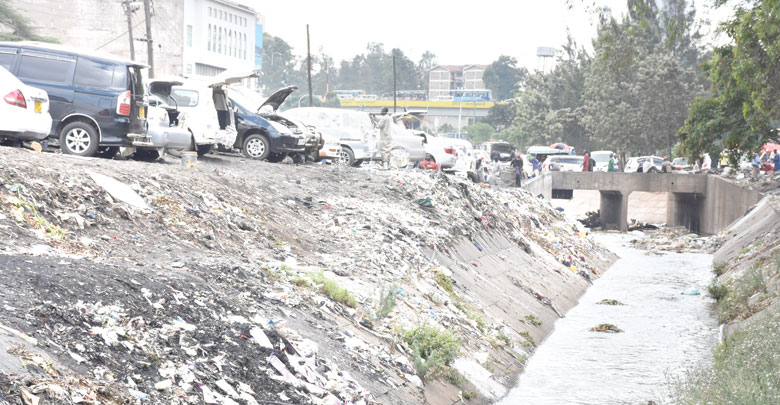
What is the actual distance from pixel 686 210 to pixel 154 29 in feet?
113

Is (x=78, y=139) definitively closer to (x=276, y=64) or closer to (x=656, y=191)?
(x=656, y=191)

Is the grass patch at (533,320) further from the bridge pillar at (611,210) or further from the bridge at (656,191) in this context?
the bridge pillar at (611,210)

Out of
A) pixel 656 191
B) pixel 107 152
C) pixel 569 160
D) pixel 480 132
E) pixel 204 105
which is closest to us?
pixel 107 152

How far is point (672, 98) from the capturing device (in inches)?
2269

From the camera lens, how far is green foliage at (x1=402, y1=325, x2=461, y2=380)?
1030 centimetres

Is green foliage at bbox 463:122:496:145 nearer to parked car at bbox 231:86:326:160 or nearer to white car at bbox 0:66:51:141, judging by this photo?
parked car at bbox 231:86:326:160

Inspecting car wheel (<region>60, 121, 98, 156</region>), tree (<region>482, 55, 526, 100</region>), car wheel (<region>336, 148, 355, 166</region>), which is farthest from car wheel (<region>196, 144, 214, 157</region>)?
tree (<region>482, 55, 526, 100</region>)

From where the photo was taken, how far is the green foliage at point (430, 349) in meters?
10.3

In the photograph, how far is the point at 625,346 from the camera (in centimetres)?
1686

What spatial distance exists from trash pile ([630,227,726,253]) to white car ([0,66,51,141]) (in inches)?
1085

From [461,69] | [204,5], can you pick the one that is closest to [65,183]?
[204,5]

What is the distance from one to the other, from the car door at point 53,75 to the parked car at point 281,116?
21.6ft

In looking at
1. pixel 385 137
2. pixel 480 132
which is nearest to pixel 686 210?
pixel 385 137

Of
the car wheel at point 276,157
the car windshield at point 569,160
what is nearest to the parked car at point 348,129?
the car wheel at point 276,157
